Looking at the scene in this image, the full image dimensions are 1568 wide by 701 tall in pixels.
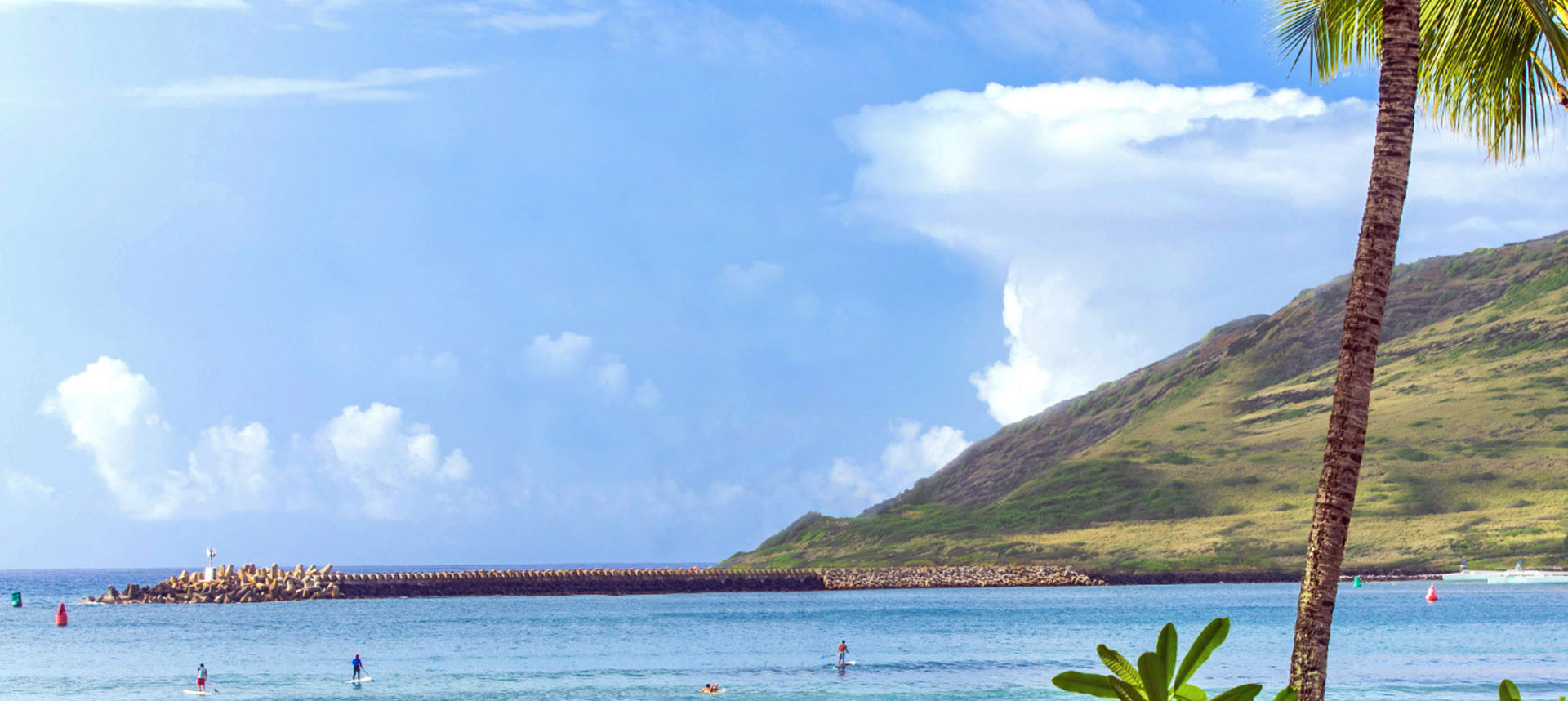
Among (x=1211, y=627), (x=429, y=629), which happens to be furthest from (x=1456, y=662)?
(x=429, y=629)

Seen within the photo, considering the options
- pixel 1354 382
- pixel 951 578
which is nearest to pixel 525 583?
pixel 951 578

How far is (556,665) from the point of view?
184ft

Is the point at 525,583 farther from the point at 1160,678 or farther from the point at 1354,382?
the point at 1160,678

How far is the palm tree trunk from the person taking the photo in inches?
476

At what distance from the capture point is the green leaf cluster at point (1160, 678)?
5660 millimetres

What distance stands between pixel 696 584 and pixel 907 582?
2411 cm

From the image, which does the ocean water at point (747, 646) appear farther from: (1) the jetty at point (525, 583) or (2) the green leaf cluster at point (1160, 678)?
(2) the green leaf cluster at point (1160, 678)

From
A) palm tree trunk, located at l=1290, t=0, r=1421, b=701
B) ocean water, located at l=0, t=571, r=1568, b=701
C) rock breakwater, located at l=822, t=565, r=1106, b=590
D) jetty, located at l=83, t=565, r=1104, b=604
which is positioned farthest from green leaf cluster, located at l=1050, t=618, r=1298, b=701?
rock breakwater, located at l=822, t=565, r=1106, b=590

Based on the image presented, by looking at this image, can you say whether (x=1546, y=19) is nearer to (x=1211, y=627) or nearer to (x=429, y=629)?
(x=1211, y=627)

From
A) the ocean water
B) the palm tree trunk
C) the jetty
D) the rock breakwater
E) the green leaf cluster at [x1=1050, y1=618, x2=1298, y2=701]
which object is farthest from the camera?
the rock breakwater

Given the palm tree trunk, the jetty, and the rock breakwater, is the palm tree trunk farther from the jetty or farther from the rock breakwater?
the rock breakwater

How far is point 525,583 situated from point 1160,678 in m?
128

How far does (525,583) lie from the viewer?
129 metres

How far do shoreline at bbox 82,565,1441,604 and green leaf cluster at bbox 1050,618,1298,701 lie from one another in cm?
12485
